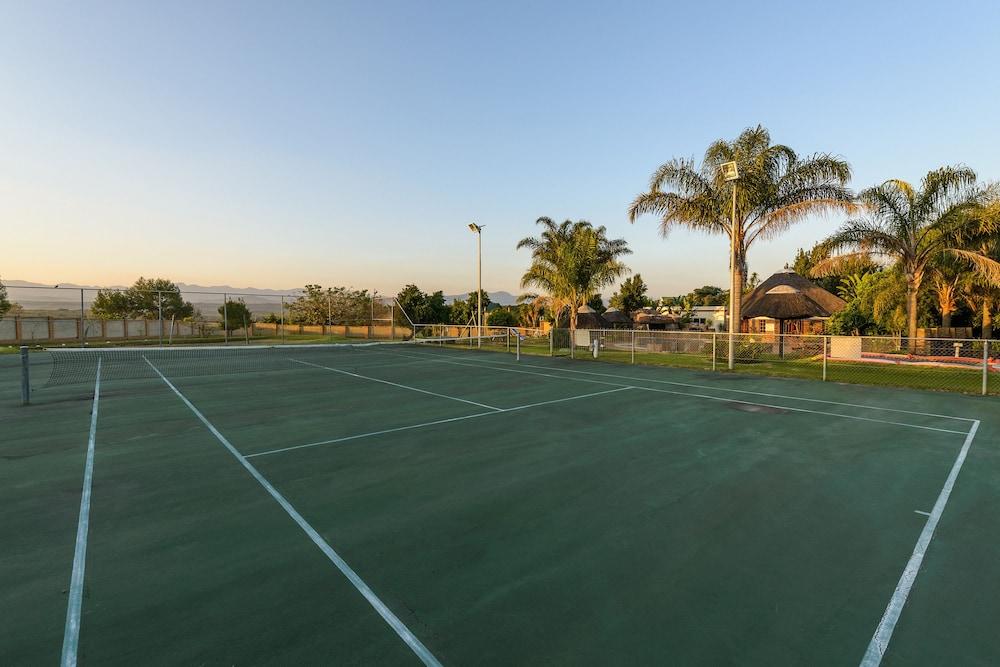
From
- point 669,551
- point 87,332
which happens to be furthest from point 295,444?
point 87,332

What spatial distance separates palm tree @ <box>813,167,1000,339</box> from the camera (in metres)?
21.0

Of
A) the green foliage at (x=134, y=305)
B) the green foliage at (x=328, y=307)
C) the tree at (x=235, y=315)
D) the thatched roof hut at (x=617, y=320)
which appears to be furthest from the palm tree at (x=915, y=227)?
the green foliage at (x=134, y=305)

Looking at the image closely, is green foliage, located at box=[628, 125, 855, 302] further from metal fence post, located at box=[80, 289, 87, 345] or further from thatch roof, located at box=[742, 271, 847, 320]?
metal fence post, located at box=[80, 289, 87, 345]

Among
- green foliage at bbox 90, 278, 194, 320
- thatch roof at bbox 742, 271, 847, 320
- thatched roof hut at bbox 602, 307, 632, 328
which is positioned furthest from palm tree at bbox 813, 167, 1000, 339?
green foliage at bbox 90, 278, 194, 320

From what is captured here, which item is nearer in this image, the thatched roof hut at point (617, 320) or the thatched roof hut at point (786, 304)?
the thatched roof hut at point (786, 304)

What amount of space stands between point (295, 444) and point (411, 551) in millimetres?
4639

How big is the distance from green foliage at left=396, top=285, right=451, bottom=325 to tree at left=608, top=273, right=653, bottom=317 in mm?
28422

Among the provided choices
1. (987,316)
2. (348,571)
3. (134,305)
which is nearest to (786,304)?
(987,316)

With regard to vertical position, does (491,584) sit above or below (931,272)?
below

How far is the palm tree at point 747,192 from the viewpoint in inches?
833

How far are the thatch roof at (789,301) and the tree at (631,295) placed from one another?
31.2 m

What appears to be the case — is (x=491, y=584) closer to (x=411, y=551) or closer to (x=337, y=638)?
(x=411, y=551)

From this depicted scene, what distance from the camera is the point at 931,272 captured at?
76.1 feet

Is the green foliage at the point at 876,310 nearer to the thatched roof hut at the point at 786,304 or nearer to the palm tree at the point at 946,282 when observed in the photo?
the thatched roof hut at the point at 786,304
